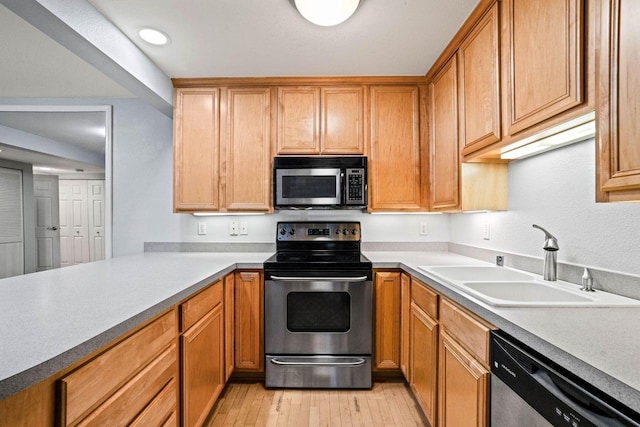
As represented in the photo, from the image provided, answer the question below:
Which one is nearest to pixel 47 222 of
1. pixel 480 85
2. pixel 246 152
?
pixel 246 152

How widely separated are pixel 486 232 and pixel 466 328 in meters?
1.09

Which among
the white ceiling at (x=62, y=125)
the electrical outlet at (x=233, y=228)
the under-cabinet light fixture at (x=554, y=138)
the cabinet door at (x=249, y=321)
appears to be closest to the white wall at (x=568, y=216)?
the under-cabinet light fixture at (x=554, y=138)

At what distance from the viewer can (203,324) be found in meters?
1.68

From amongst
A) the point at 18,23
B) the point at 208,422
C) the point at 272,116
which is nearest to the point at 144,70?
the point at 18,23

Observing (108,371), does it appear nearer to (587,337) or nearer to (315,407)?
(587,337)

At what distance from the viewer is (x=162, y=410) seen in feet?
4.07

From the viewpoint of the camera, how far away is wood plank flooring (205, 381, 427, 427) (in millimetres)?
1855

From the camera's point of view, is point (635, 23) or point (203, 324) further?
point (203, 324)

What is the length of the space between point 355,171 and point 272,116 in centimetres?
78

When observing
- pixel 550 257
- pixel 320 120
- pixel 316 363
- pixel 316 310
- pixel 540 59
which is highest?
pixel 320 120

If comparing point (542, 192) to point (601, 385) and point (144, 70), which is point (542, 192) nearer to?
point (601, 385)

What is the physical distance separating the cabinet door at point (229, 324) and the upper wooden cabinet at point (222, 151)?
629mm

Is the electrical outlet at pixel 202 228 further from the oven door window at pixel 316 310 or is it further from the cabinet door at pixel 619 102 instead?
the cabinet door at pixel 619 102

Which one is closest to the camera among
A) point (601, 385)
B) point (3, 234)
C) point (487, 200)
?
point (601, 385)
